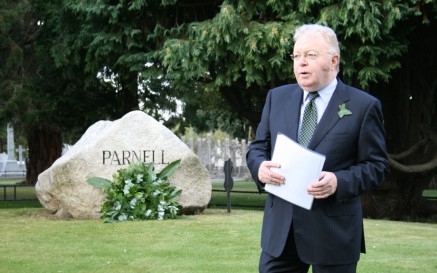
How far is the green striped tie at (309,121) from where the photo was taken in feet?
12.8

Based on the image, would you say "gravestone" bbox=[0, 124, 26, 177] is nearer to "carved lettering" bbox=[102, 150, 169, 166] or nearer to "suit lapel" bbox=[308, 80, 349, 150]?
"carved lettering" bbox=[102, 150, 169, 166]

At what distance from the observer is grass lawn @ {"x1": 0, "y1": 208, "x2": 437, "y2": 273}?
316 inches

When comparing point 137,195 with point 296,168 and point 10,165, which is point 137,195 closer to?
point 296,168

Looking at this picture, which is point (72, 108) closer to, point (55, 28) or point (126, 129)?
point (55, 28)

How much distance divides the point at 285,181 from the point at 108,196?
28.2ft

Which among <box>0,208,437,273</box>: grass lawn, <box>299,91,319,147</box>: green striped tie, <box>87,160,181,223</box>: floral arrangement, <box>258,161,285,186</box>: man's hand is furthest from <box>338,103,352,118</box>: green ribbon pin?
<box>87,160,181,223</box>: floral arrangement

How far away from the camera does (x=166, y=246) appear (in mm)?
9305

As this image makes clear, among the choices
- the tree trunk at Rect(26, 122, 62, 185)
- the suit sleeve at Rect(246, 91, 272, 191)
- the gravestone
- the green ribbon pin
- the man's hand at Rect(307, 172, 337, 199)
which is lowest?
the gravestone

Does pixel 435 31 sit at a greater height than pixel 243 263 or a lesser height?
greater

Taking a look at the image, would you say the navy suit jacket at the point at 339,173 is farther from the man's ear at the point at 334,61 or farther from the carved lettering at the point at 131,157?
the carved lettering at the point at 131,157

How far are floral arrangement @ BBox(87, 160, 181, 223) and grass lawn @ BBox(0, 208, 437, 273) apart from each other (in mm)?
296

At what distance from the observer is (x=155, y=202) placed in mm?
12070

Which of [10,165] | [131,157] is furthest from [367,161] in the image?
[10,165]

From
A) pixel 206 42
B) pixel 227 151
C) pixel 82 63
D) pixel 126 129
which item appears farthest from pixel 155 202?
pixel 227 151
